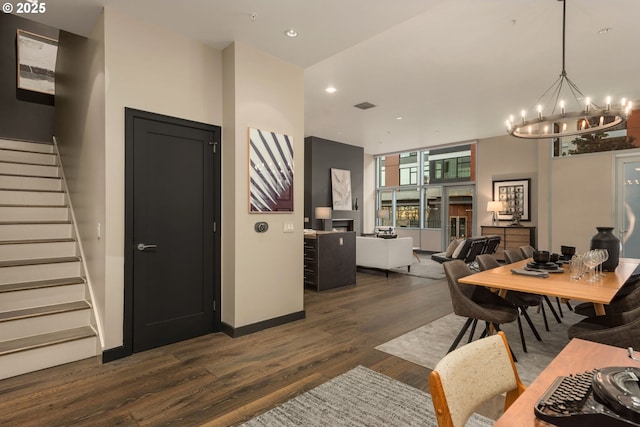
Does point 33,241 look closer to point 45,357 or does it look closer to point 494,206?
point 45,357

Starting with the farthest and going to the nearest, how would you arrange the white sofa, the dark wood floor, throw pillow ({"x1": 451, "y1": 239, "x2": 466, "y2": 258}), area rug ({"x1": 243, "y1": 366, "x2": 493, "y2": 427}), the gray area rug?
the gray area rug
the white sofa
throw pillow ({"x1": 451, "y1": 239, "x2": 466, "y2": 258})
the dark wood floor
area rug ({"x1": 243, "y1": 366, "x2": 493, "y2": 427})

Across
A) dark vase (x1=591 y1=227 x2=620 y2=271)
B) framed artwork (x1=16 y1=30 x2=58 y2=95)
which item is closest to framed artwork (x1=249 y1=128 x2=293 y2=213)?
dark vase (x1=591 y1=227 x2=620 y2=271)

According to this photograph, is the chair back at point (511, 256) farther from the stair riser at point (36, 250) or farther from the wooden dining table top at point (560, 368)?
the stair riser at point (36, 250)

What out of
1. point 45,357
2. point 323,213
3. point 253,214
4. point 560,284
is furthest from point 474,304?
point 323,213

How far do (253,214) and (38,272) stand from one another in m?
2.20

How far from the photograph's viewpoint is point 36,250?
3664mm

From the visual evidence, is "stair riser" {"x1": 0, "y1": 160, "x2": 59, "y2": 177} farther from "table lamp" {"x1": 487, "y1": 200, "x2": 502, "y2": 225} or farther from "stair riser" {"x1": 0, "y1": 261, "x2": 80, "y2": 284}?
"table lamp" {"x1": 487, "y1": 200, "x2": 502, "y2": 225}

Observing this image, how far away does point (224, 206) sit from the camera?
3762 millimetres

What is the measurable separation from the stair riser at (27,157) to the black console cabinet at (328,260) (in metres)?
4.01

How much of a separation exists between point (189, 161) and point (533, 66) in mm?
4661

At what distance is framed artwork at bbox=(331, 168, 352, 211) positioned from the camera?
31.2ft

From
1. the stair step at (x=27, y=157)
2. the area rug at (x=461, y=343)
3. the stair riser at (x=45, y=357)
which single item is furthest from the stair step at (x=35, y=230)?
the area rug at (x=461, y=343)

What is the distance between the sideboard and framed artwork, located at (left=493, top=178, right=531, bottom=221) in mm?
587

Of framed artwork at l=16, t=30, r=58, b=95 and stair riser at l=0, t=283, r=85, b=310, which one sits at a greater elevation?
framed artwork at l=16, t=30, r=58, b=95
